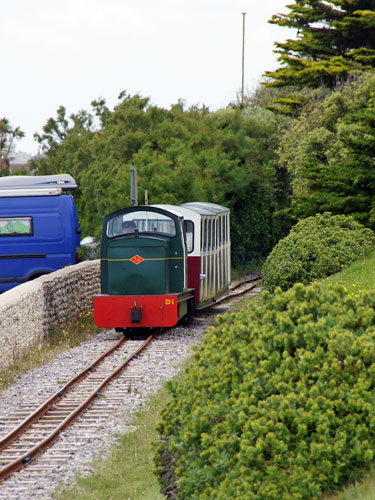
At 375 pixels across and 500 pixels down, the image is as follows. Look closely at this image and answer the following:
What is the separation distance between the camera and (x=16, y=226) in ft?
64.6

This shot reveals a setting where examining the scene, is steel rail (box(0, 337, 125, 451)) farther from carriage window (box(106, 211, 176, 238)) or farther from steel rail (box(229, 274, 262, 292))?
steel rail (box(229, 274, 262, 292))

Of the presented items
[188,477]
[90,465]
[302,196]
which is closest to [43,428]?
[90,465]

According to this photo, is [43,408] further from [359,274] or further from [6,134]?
[6,134]

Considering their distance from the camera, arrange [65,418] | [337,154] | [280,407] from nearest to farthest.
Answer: [280,407], [65,418], [337,154]

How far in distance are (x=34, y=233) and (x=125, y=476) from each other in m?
13.1

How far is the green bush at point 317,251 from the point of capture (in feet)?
55.5

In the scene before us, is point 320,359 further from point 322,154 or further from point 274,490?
point 322,154

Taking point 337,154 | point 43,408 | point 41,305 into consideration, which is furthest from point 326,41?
point 43,408

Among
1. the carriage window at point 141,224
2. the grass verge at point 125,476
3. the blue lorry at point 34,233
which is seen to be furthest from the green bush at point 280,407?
the blue lorry at point 34,233

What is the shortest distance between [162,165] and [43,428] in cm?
1947

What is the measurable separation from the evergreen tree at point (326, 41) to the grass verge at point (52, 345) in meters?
20.3

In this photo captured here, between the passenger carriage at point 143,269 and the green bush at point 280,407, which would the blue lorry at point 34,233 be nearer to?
the passenger carriage at point 143,269

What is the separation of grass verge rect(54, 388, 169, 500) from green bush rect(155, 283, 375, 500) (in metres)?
0.93

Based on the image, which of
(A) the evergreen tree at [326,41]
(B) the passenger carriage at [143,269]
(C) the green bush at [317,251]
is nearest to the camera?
(B) the passenger carriage at [143,269]
